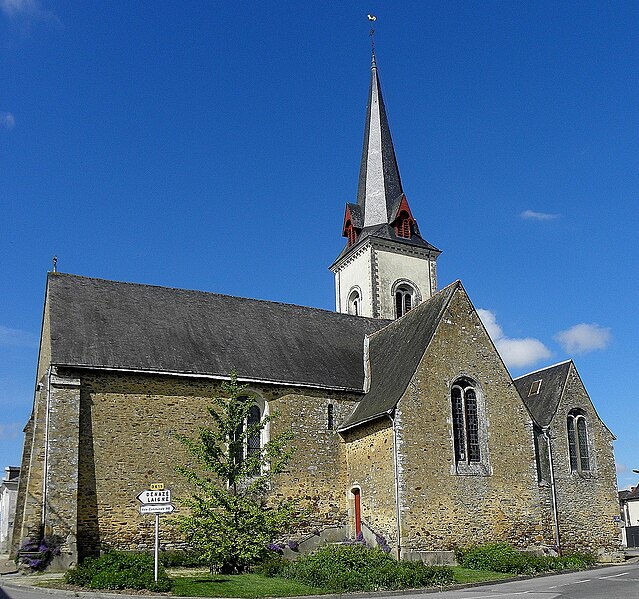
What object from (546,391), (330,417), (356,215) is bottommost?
(330,417)

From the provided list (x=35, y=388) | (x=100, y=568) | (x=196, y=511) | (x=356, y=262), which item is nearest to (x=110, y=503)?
(x=196, y=511)

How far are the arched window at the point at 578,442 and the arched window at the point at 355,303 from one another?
13980 mm

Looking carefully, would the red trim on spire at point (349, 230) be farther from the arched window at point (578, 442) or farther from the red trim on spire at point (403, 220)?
the arched window at point (578, 442)

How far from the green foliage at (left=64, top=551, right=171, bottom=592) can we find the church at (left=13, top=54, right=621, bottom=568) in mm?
4328

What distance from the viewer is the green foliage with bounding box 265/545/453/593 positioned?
703 inches

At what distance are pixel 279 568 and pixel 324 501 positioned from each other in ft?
20.9

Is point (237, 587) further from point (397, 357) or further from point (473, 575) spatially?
point (397, 357)

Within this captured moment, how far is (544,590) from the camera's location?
684 inches

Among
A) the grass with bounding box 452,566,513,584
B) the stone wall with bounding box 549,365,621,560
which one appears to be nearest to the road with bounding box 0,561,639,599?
the grass with bounding box 452,566,513,584

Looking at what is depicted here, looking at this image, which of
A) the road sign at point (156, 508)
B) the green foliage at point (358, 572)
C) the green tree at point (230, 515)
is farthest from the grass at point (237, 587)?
the road sign at point (156, 508)

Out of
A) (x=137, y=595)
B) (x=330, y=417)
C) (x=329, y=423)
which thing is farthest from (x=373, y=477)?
(x=137, y=595)

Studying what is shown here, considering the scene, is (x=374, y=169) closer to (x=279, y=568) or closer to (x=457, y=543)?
(x=457, y=543)

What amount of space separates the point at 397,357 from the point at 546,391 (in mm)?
7602

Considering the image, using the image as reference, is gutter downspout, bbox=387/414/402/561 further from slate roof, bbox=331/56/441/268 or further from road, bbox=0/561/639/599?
slate roof, bbox=331/56/441/268
